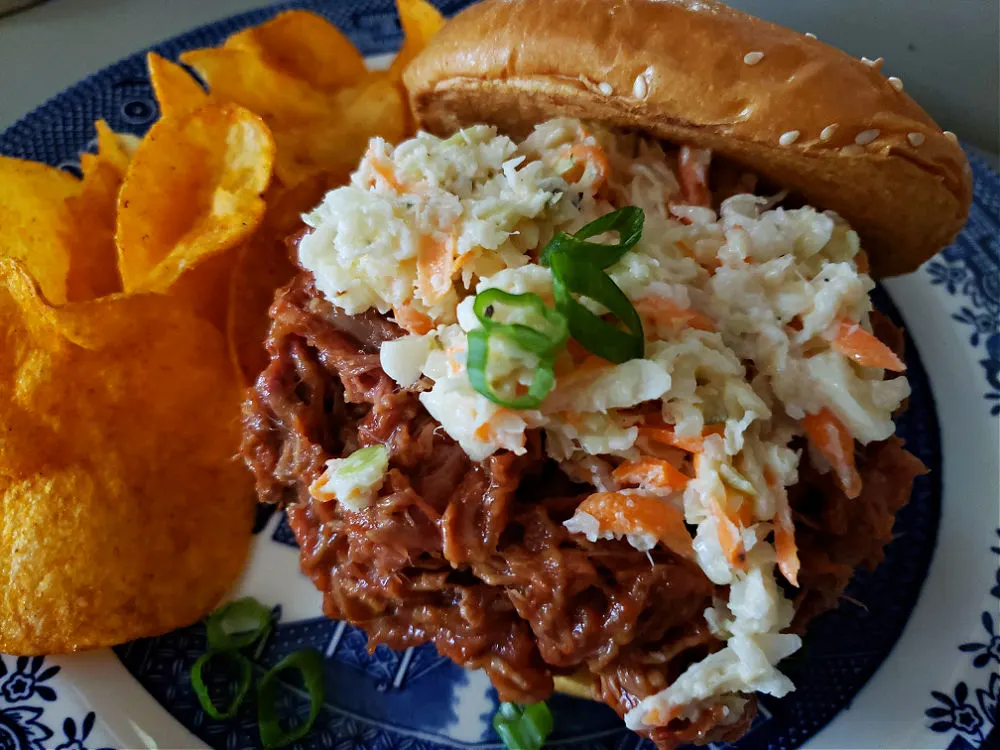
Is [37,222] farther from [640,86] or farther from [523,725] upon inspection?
[523,725]

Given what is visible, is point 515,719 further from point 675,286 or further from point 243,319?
point 243,319

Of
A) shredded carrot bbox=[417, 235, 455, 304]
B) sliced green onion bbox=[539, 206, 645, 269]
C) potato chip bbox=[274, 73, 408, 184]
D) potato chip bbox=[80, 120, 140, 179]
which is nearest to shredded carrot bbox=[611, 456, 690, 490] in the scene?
sliced green onion bbox=[539, 206, 645, 269]

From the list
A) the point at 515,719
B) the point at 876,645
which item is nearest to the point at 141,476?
the point at 515,719

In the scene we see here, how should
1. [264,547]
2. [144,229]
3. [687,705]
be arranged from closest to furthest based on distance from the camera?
[687,705], [144,229], [264,547]

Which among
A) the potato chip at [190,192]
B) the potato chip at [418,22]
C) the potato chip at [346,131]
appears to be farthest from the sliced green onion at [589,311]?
the potato chip at [418,22]

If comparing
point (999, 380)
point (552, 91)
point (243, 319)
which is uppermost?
point (552, 91)

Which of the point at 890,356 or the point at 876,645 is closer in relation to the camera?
the point at 890,356

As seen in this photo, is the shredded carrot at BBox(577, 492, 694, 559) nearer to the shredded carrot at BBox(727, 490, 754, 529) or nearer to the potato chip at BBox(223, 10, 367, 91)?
the shredded carrot at BBox(727, 490, 754, 529)
